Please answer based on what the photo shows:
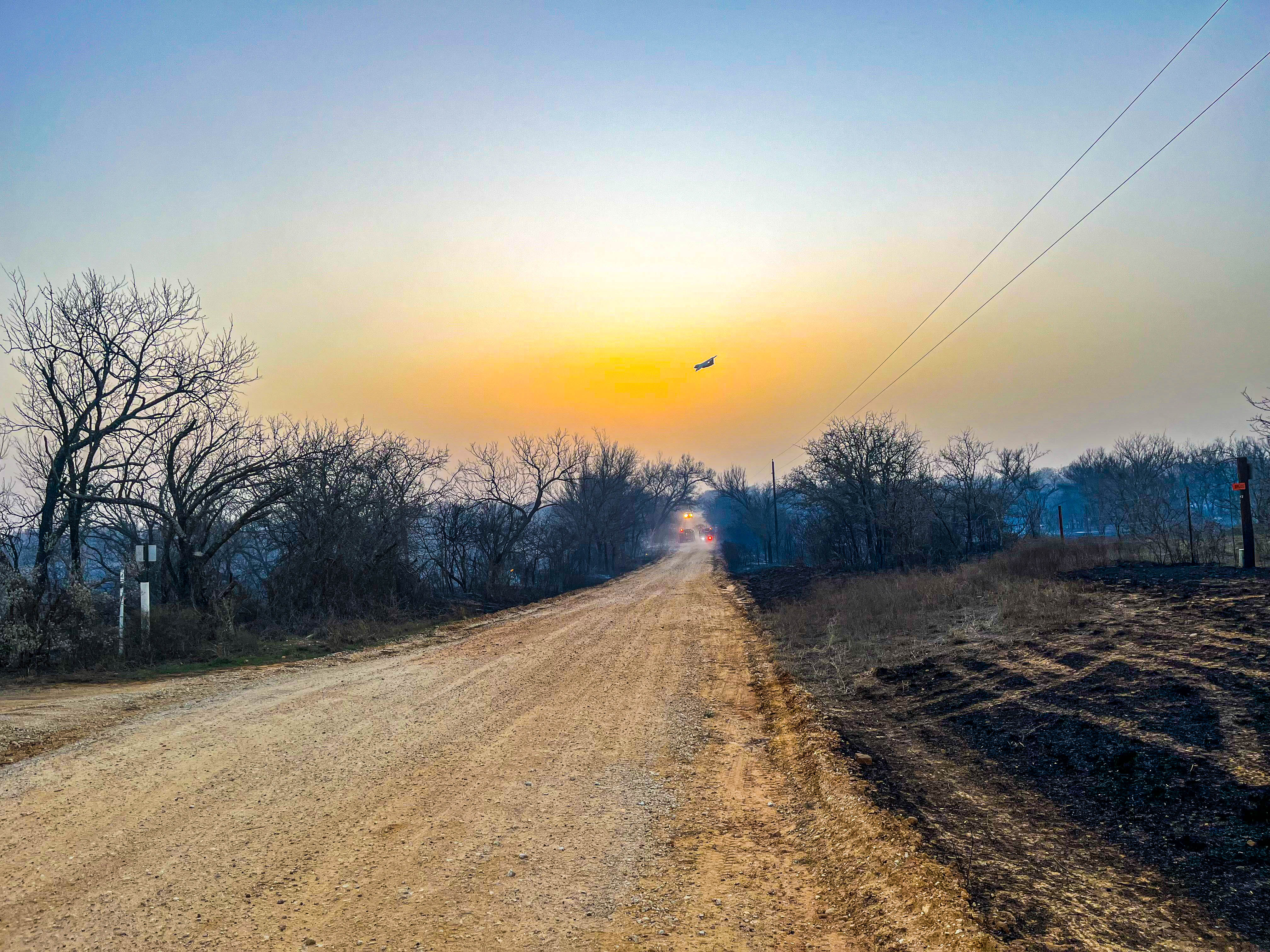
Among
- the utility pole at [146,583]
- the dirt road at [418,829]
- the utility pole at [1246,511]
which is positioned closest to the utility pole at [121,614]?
the utility pole at [146,583]

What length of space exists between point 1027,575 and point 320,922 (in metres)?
19.0

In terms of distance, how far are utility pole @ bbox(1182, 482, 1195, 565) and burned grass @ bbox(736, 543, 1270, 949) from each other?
161 inches

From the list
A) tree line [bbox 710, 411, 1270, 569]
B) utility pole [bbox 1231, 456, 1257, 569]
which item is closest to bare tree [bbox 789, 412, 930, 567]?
tree line [bbox 710, 411, 1270, 569]

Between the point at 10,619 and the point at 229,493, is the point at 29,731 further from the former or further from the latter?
the point at 229,493

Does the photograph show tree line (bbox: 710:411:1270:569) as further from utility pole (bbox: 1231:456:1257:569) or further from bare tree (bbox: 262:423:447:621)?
bare tree (bbox: 262:423:447:621)

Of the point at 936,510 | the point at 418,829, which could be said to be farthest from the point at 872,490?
the point at 418,829

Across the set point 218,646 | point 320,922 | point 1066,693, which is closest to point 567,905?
point 320,922

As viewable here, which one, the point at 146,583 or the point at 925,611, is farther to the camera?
the point at 925,611

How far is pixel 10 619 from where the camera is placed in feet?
43.9

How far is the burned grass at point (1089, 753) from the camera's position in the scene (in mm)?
4008

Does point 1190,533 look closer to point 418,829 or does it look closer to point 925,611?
point 925,611

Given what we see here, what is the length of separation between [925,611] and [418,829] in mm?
13165

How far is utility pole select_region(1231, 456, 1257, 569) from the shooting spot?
14734 mm

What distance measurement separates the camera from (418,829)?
5586mm
